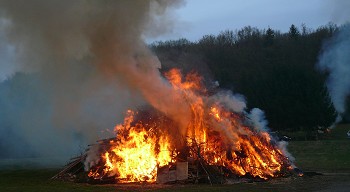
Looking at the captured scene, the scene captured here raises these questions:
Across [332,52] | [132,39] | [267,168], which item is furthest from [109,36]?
[332,52]

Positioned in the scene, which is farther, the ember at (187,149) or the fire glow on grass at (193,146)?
the fire glow on grass at (193,146)

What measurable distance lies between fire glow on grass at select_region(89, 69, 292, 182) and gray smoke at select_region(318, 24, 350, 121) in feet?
108

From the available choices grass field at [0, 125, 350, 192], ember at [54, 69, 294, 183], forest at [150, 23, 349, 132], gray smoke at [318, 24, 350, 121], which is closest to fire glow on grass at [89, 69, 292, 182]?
ember at [54, 69, 294, 183]

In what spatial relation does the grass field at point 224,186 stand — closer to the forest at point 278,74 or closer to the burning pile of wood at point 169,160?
the burning pile of wood at point 169,160

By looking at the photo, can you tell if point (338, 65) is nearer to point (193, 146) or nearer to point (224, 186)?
point (193, 146)

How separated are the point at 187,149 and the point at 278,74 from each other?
43.8 m

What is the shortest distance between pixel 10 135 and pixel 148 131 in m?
27.2

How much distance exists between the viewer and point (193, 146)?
857 inches

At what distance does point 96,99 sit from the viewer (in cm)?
3491

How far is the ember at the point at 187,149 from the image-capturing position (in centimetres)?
2088

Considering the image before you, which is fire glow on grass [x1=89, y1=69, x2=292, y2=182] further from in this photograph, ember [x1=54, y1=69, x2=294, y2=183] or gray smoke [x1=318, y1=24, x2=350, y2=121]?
gray smoke [x1=318, y1=24, x2=350, y2=121]

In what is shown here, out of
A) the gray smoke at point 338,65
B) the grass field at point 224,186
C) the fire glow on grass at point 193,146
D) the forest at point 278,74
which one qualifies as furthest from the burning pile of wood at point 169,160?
the gray smoke at point 338,65

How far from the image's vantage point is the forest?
2251 inches

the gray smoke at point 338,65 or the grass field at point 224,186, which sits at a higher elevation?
the gray smoke at point 338,65
